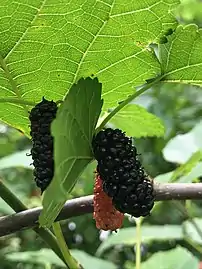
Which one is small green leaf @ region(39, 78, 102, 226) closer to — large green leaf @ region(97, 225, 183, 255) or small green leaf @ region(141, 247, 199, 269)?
small green leaf @ region(141, 247, 199, 269)

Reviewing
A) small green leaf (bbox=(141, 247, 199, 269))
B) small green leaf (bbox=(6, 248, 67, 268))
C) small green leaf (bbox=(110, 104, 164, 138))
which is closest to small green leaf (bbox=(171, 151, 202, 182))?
small green leaf (bbox=(110, 104, 164, 138))

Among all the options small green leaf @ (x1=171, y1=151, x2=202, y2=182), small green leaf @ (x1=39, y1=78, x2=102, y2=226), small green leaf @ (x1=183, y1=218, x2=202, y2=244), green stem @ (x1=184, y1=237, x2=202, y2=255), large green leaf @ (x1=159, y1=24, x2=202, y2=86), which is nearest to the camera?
small green leaf @ (x1=39, y1=78, x2=102, y2=226)

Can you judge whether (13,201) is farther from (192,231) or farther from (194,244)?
(194,244)

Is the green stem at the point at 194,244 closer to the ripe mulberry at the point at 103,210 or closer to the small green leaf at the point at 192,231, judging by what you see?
the small green leaf at the point at 192,231

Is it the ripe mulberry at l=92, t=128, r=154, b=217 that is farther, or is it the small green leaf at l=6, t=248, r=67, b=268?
the small green leaf at l=6, t=248, r=67, b=268

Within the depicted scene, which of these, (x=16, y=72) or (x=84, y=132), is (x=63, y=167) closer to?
(x=84, y=132)
